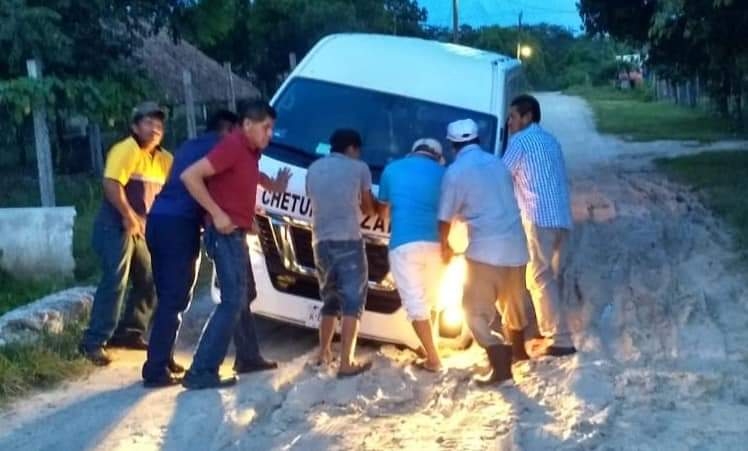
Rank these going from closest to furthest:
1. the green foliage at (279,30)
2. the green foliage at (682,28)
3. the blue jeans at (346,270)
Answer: the blue jeans at (346,270), the green foliage at (682,28), the green foliage at (279,30)

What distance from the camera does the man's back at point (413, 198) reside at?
27.1 feet

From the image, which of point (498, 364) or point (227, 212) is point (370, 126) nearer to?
point (227, 212)

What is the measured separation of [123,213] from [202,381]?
1.45m

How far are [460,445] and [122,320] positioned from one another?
12.0 ft

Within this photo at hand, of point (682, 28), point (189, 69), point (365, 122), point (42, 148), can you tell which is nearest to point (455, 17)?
point (189, 69)

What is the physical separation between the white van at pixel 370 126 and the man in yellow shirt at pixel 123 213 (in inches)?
27.7

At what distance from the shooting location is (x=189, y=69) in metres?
30.4

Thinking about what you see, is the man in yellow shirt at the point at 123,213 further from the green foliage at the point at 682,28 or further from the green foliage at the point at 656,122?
the green foliage at the point at 656,122

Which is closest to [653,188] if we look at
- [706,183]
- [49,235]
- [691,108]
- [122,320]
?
[706,183]

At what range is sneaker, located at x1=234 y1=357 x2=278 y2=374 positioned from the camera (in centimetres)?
859

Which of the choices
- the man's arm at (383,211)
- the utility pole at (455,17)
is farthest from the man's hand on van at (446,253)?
the utility pole at (455,17)

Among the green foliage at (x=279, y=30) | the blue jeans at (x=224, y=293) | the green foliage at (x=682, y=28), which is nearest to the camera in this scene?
the blue jeans at (x=224, y=293)

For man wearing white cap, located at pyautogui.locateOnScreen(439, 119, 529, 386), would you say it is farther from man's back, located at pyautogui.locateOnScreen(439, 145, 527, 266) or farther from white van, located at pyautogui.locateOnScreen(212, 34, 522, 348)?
white van, located at pyautogui.locateOnScreen(212, 34, 522, 348)

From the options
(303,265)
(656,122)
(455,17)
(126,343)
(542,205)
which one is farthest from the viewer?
(455,17)
